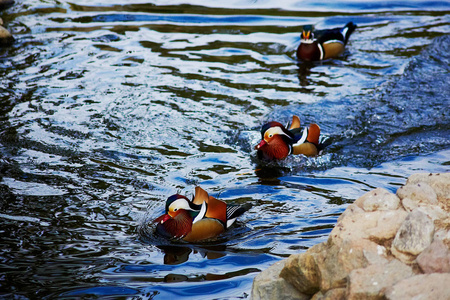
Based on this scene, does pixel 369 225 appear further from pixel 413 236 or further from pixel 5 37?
pixel 5 37

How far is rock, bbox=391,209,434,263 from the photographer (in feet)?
10.2

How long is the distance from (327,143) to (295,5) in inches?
268

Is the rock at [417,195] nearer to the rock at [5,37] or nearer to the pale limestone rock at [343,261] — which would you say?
the pale limestone rock at [343,261]

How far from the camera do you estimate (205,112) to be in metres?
8.46

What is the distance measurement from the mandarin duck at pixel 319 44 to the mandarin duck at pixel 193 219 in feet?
19.8

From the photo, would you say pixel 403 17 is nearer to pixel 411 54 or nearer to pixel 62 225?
pixel 411 54

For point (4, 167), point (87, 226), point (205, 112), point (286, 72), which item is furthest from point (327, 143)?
point (4, 167)

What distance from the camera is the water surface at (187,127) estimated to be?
4965 millimetres

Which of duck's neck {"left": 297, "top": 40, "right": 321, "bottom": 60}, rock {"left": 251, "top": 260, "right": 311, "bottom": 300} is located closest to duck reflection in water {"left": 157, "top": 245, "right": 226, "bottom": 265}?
rock {"left": 251, "top": 260, "right": 311, "bottom": 300}

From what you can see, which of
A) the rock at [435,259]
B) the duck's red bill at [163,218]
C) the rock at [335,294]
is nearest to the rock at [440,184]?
the rock at [435,259]

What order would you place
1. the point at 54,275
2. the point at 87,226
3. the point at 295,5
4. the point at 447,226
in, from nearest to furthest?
the point at 447,226 → the point at 54,275 → the point at 87,226 → the point at 295,5

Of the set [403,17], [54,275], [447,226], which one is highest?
[403,17]

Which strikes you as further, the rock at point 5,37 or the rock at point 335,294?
the rock at point 5,37

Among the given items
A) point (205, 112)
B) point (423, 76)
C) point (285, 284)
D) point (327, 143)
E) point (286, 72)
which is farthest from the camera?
point (286, 72)
